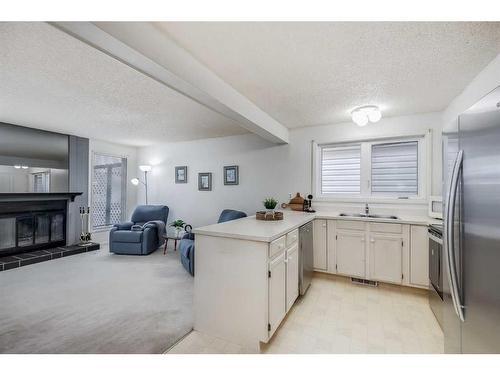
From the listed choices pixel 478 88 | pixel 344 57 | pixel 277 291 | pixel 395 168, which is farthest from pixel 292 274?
pixel 478 88

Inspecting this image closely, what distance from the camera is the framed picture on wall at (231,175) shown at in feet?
14.7

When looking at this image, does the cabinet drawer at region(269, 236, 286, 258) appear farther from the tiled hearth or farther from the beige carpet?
the tiled hearth

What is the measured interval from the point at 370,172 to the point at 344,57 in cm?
213

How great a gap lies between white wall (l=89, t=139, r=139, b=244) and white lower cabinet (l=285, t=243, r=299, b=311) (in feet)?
15.5

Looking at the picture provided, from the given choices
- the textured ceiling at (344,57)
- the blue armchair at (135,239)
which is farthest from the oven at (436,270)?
the blue armchair at (135,239)

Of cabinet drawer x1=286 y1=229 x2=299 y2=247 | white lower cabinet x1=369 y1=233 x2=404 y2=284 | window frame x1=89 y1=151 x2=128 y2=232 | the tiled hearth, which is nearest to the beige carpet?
the tiled hearth

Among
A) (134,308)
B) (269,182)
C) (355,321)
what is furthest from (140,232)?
(355,321)

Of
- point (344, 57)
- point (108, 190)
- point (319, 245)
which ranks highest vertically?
point (344, 57)

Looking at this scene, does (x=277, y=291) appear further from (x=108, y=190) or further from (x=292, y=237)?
(x=108, y=190)

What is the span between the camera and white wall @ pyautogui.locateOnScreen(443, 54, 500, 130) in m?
1.79

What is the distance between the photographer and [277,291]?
1.86 m

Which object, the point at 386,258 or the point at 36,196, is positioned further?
the point at 36,196

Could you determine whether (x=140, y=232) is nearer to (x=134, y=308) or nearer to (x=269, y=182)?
(x=134, y=308)
